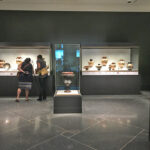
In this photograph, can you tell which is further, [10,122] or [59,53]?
[59,53]

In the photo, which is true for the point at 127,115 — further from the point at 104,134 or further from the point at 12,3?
the point at 12,3

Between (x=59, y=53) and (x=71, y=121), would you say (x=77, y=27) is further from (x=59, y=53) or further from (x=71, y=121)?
(x=71, y=121)

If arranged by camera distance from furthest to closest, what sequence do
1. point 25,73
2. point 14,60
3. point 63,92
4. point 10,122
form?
point 14,60
point 25,73
point 63,92
point 10,122

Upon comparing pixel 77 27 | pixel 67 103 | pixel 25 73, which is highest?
pixel 77 27

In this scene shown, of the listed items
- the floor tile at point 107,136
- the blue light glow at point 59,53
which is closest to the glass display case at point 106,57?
the blue light glow at point 59,53

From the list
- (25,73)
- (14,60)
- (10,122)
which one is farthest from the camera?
(14,60)

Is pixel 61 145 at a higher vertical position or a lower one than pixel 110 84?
lower

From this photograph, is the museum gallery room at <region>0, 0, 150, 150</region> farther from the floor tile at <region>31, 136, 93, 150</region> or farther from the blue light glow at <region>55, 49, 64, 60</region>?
the floor tile at <region>31, 136, 93, 150</region>

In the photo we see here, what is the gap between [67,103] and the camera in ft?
11.3

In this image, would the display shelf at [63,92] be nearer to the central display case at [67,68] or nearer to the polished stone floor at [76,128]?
the central display case at [67,68]

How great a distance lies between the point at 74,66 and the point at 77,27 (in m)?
2.82

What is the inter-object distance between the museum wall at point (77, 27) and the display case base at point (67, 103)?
9.98 feet

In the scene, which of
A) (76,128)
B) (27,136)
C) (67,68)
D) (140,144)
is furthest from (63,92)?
(140,144)

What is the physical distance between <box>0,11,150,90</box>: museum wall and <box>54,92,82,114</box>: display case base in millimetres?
3041
